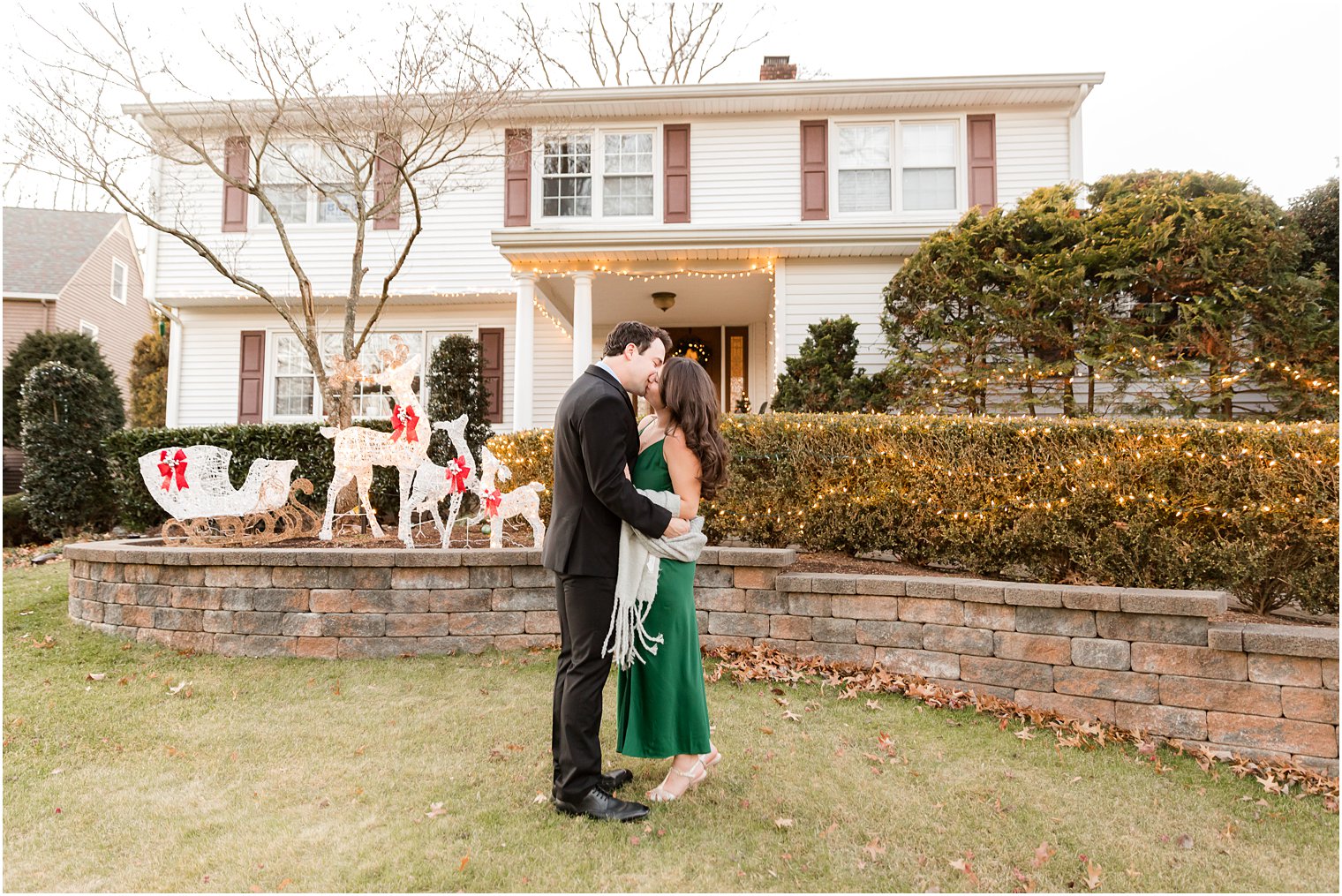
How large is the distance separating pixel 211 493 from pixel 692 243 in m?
6.16

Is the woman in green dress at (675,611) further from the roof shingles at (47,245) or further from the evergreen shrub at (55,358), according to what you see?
the roof shingles at (47,245)

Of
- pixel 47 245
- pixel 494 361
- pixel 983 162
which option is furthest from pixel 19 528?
pixel 983 162

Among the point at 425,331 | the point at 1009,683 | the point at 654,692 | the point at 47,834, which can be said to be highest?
the point at 425,331

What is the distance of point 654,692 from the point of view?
3008 millimetres

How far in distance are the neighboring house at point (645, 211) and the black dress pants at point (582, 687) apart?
23.7 ft

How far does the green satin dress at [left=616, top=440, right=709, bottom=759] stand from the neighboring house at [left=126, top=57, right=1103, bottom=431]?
23.5ft

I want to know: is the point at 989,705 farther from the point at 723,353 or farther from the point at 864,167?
the point at 723,353

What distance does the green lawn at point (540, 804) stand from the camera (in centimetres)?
259

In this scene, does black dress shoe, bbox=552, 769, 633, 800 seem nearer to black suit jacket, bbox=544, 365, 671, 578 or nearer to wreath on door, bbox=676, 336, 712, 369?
black suit jacket, bbox=544, 365, 671, 578

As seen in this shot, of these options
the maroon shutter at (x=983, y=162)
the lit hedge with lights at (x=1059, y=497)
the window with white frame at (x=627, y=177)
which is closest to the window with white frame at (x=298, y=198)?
A: the window with white frame at (x=627, y=177)

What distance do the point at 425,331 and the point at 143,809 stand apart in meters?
10.2

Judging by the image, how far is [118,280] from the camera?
75.2ft

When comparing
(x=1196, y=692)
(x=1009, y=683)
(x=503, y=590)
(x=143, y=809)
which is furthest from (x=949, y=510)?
(x=143, y=809)

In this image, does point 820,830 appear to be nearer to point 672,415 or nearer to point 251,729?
point 672,415
